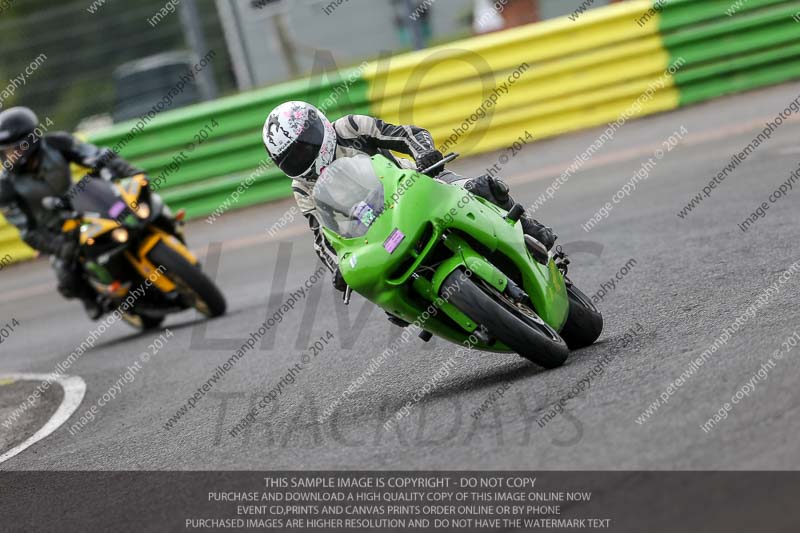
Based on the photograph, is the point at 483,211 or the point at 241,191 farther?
the point at 241,191

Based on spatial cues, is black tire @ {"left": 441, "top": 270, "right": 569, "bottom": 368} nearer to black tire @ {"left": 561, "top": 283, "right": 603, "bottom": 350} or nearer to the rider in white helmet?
black tire @ {"left": 561, "top": 283, "right": 603, "bottom": 350}

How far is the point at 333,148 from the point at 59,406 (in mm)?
3571

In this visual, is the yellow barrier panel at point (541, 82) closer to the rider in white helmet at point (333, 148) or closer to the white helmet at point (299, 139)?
the rider in white helmet at point (333, 148)

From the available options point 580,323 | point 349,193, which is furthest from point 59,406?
point 580,323

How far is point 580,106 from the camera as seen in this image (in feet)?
52.4

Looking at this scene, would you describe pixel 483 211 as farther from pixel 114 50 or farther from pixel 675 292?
pixel 114 50

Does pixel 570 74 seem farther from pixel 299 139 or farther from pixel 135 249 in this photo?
pixel 299 139

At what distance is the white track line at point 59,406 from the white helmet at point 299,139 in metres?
2.66

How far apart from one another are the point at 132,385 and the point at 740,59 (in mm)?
9786

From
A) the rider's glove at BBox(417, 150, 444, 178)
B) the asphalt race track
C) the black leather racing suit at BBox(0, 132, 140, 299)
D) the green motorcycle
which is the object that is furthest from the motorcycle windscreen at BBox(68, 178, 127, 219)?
the rider's glove at BBox(417, 150, 444, 178)

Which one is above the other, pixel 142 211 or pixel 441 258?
pixel 441 258

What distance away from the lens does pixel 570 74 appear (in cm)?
1595

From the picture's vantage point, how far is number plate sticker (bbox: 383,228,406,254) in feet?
20.0
